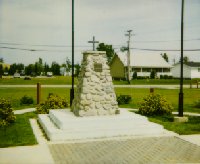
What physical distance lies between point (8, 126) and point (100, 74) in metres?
4.74

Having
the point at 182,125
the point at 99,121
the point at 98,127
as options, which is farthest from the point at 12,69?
the point at 98,127

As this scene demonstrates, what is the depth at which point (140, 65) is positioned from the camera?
2913 inches

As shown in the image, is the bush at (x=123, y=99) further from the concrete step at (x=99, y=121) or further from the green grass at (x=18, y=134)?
the concrete step at (x=99, y=121)

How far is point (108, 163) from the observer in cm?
880

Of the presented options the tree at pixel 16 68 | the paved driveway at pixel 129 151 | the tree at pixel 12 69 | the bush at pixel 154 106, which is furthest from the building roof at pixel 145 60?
the paved driveway at pixel 129 151

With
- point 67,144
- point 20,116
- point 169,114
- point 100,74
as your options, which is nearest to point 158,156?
point 67,144

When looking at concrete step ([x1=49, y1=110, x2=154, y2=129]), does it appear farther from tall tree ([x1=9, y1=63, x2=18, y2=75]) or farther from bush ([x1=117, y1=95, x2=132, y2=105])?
tall tree ([x1=9, y1=63, x2=18, y2=75])

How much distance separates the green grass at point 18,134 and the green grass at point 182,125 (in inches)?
233

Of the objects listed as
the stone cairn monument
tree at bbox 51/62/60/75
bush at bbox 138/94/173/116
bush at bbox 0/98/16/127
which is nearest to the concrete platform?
the stone cairn monument

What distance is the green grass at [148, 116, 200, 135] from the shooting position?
1315cm

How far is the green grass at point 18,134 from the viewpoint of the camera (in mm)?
11250

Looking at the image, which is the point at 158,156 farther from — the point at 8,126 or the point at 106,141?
the point at 8,126

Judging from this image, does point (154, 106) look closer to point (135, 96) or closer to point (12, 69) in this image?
point (135, 96)

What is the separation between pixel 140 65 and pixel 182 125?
60016mm
